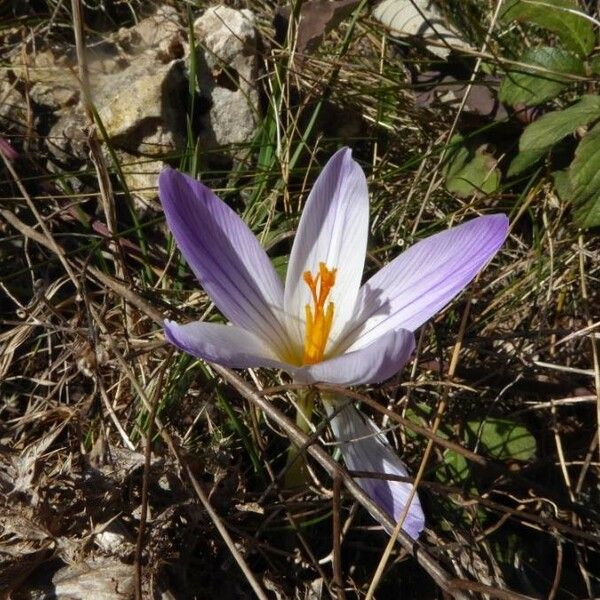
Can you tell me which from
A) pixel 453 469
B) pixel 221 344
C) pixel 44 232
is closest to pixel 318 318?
pixel 221 344

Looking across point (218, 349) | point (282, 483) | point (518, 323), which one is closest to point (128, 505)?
point (282, 483)

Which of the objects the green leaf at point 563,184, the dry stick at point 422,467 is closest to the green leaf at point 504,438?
the dry stick at point 422,467

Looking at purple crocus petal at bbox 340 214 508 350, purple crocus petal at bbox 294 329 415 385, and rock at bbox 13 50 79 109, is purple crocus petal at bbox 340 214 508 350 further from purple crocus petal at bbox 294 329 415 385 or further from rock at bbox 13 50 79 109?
rock at bbox 13 50 79 109

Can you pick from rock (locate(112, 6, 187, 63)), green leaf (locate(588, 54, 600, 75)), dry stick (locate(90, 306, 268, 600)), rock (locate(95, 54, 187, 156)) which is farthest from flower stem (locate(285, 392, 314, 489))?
rock (locate(112, 6, 187, 63))

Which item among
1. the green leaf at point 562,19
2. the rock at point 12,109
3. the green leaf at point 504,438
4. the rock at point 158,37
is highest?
A: the green leaf at point 562,19

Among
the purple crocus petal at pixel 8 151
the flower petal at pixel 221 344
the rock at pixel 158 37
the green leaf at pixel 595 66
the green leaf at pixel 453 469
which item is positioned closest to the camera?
the flower petal at pixel 221 344

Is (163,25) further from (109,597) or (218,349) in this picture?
(109,597)

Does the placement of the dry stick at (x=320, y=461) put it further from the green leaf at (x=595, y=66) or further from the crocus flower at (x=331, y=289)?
the green leaf at (x=595, y=66)
